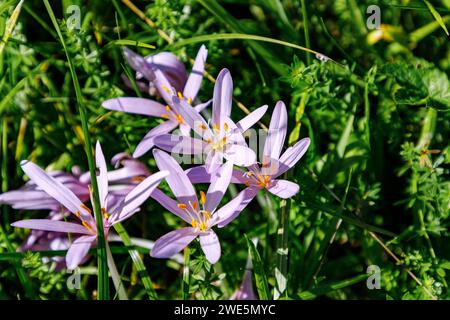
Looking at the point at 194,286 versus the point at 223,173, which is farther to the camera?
the point at 194,286

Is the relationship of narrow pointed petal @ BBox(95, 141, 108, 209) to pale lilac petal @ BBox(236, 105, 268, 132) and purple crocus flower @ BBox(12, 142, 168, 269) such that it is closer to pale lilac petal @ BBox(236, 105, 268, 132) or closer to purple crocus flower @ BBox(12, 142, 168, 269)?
purple crocus flower @ BBox(12, 142, 168, 269)

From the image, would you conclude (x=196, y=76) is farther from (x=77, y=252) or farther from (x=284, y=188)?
(x=77, y=252)

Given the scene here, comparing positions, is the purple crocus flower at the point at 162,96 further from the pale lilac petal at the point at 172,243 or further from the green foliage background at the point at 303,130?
the pale lilac petal at the point at 172,243

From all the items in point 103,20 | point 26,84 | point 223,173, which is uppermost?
point 103,20

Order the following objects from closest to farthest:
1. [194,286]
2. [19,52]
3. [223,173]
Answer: [223,173]
[194,286]
[19,52]

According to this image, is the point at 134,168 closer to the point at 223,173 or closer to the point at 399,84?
the point at 223,173
